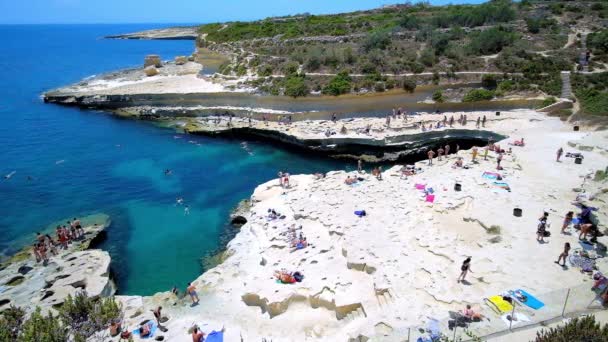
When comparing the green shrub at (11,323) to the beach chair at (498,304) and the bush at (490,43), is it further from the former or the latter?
the bush at (490,43)

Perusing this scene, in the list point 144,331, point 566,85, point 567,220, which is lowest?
point 144,331

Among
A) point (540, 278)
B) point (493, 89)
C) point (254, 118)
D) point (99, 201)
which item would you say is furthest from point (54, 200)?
point (493, 89)

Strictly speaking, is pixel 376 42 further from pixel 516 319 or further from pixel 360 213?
pixel 516 319

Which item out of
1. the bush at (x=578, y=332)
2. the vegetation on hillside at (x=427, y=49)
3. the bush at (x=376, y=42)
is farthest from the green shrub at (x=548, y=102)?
the bush at (x=578, y=332)

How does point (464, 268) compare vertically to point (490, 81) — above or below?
below

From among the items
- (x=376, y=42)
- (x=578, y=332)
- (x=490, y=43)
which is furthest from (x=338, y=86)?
(x=578, y=332)
